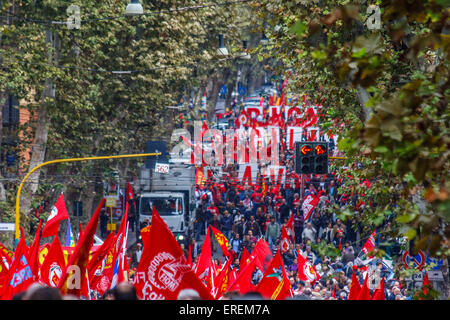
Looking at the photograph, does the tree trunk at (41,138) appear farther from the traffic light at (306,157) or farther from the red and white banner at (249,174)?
the red and white banner at (249,174)

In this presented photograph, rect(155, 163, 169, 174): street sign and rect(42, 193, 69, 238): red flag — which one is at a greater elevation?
rect(155, 163, 169, 174): street sign

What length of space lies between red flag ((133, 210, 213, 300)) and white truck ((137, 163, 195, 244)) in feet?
76.2

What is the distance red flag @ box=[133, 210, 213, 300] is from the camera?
8453 mm

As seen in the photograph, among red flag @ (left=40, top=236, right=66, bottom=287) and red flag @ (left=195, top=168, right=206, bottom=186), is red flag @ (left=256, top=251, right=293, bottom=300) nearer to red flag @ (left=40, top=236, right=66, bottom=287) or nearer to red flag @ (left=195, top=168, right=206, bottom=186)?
red flag @ (left=40, top=236, right=66, bottom=287)

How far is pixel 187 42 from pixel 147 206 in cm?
768

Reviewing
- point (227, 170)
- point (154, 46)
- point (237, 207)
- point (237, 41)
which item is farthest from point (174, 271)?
point (227, 170)

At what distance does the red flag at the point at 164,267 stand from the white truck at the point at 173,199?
23232 millimetres

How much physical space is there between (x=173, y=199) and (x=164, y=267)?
2488 cm

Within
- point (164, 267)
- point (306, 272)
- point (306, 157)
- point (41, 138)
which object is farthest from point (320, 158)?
point (164, 267)

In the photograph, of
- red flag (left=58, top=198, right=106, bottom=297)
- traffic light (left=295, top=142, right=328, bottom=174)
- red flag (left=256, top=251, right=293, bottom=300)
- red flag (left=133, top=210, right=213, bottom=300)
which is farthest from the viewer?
traffic light (left=295, top=142, right=328, bottom=174)

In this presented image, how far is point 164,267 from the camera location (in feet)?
27.9

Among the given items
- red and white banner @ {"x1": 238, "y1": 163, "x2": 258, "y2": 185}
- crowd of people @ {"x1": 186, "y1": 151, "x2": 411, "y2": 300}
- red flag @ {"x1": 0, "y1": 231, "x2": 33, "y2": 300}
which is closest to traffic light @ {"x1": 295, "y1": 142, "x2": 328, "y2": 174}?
crowd of people @ {"x1": 186, "y1": 151, "x2": 411, "y2": 300}

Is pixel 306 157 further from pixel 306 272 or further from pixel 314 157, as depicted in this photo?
pixel 306 272
